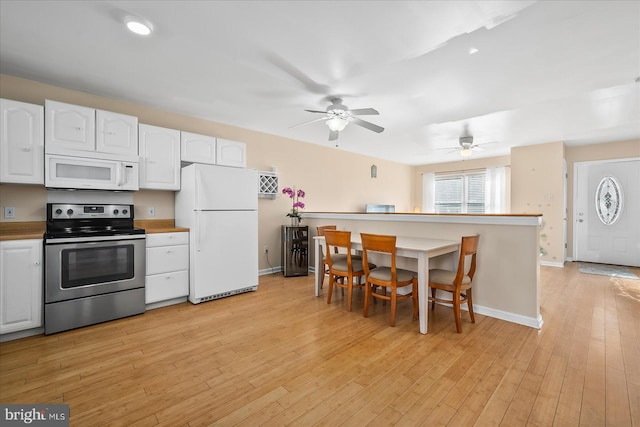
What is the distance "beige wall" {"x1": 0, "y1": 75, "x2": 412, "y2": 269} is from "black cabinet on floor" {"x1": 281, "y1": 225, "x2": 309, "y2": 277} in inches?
16.3

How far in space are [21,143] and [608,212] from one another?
9075mm

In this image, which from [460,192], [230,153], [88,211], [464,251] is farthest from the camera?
[460,192]

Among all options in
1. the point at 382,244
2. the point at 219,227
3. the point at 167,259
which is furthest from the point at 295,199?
the point at 382,244

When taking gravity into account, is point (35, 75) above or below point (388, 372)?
above

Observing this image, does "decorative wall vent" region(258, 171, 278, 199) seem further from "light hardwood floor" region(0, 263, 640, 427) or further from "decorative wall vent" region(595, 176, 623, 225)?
"decorative wall vent" region(595, 176, 623, 225)

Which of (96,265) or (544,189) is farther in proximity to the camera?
(544,189)

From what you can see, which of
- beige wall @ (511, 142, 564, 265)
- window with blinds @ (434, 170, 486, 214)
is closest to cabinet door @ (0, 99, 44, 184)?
beige wall @ (511, 142, 564, 265)

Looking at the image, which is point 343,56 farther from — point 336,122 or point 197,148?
A: point 197,148

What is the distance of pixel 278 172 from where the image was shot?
5145mm

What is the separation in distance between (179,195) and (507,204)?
7338 mm

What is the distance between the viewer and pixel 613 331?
2629 mm

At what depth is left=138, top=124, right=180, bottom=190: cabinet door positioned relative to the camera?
3.36 meters

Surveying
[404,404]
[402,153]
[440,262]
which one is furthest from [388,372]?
[402,153]

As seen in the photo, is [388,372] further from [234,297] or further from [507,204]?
[507,204]
